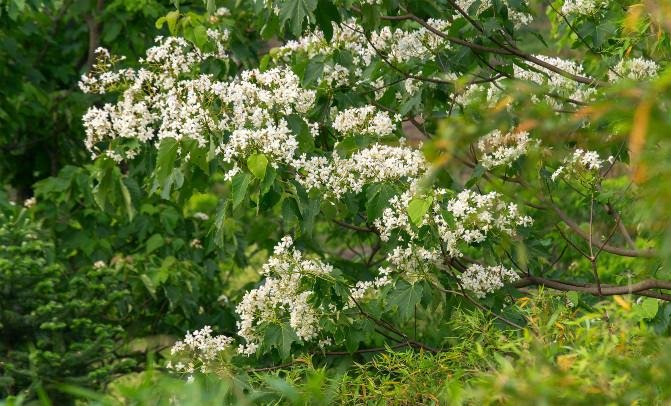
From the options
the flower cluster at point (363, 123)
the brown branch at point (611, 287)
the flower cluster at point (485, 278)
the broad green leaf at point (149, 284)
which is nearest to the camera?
the brown branch at point (611, 287)

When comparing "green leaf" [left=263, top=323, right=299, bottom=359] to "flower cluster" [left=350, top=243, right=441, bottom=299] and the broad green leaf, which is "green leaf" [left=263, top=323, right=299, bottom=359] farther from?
the broad green leaf

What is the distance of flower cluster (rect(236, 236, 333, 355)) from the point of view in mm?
4828

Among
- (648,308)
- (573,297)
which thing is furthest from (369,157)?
(648,308)

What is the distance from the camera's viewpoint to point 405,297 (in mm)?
4758

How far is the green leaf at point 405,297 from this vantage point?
4699mm

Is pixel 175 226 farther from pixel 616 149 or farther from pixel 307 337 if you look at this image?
pixel 616 149

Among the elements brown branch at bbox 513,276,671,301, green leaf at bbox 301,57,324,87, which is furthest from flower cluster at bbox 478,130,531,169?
green leaf at bbox 301,57,324,87

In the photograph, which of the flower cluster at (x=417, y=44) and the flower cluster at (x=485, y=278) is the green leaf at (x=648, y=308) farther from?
the flower cluster at (x=417, y=44)

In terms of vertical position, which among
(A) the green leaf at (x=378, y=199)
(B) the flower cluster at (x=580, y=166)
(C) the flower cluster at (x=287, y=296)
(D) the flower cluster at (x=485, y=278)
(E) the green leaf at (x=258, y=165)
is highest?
(B) the flower cluster at (x=580, y=166)

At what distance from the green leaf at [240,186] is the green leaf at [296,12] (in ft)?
2.13

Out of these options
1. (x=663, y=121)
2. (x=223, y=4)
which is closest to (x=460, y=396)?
(x=663, y=121)

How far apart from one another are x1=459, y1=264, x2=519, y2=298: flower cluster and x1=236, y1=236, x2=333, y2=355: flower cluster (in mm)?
650

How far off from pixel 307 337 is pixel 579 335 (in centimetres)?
208

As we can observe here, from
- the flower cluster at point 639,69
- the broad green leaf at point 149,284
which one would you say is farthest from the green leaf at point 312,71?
the broad green leaf at point 149,284
